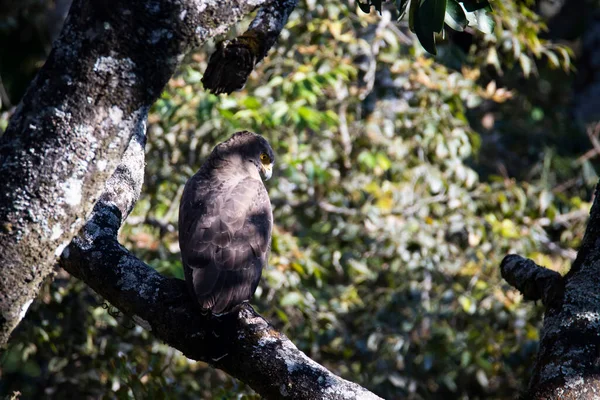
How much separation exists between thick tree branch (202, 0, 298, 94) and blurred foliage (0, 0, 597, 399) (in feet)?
6.21

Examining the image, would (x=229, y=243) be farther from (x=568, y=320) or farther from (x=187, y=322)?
(x=568, y=320)

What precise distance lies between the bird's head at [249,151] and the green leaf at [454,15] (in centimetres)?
191

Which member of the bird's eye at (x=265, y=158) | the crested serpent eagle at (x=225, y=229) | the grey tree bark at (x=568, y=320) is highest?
the grey tree bark at (x=568, y=320)

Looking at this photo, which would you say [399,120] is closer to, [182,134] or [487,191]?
[487,191]

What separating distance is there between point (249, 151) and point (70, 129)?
2.42 meters

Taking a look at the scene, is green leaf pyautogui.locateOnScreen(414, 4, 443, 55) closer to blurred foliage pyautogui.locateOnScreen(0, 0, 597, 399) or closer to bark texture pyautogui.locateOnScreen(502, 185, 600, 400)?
bark texture pyautogui.locateOnScreen(502, 185, 600, 400)

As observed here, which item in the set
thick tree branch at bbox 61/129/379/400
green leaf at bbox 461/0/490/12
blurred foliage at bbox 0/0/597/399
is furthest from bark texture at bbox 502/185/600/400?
blurred foliage at bbox 0/0/597/399

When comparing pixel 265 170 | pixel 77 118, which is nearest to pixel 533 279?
pixel 265 170

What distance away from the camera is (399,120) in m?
6.22

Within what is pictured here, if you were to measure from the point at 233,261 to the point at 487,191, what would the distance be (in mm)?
3189

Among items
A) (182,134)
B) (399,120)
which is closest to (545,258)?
(399,120)

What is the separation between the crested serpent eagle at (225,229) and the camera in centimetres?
330

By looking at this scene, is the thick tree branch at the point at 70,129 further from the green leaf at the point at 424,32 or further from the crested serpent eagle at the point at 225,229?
the crested serpent eagle at the point at 225,229

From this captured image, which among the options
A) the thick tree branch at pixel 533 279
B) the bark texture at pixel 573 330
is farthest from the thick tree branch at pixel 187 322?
the thick tree branch at pixel 533 279
